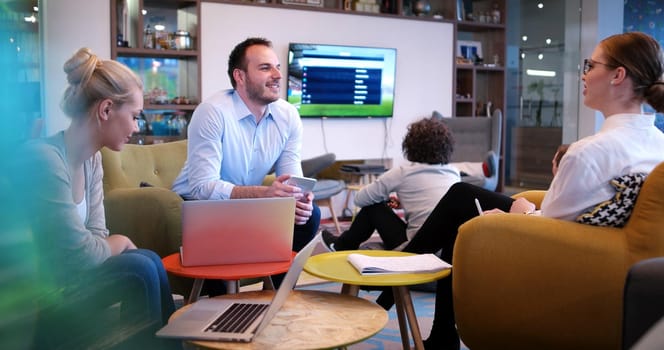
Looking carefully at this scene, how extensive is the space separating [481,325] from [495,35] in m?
5.53

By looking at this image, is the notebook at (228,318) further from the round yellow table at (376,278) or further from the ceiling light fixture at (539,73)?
the ceiling light fixture at (539,73)

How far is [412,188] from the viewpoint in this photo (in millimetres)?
2877

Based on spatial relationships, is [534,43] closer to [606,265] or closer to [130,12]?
[130,12]

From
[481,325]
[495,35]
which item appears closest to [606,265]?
[481,325]

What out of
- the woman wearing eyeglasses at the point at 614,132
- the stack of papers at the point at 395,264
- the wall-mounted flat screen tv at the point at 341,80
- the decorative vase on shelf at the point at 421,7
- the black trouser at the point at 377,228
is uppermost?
the decorative vase on shelf at the point at 421,7

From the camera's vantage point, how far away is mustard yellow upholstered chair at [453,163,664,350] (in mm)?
1633

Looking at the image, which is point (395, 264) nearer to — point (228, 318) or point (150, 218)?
point (228, 318)

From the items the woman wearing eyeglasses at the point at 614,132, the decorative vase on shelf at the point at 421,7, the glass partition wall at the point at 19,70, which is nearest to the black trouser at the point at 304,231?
the woman wearing eyeglasses at the point at 614,132

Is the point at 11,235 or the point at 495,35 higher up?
the point at 495,35

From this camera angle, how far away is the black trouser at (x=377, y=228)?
2.83m

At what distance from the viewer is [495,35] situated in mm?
6859

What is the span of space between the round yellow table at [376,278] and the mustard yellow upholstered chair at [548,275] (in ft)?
0.39

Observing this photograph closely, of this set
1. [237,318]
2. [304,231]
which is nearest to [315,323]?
[237,318]

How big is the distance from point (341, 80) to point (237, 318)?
4594 mm
